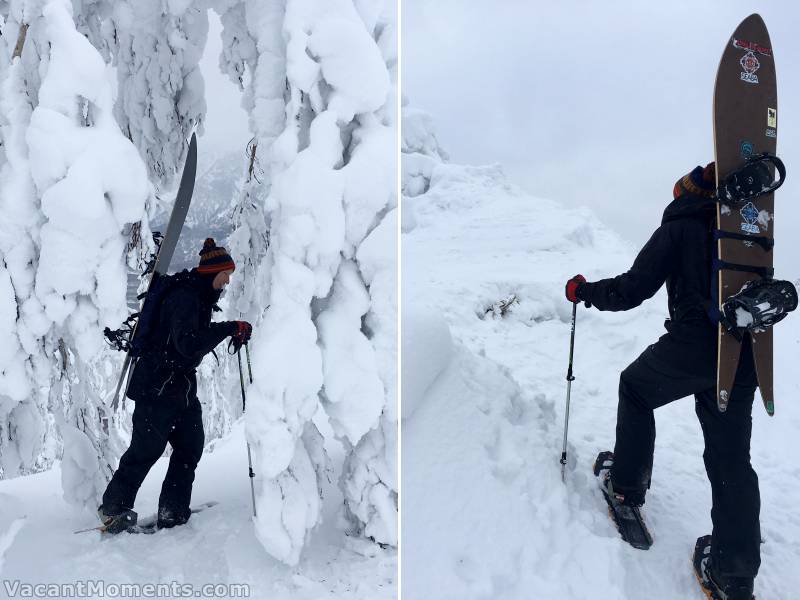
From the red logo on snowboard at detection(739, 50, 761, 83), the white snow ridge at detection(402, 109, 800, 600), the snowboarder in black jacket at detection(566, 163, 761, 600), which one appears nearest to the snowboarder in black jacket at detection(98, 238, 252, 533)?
the white snow ridge at detection(402, 109, 800, 600)

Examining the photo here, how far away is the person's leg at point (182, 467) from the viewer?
3.68m

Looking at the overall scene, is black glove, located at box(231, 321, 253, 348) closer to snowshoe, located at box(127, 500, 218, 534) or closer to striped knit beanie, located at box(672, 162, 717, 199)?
snowshoe, located at box(127, 500, 218, 534)

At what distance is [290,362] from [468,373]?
172 centimetres

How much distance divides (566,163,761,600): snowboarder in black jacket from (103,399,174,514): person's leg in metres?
3.00

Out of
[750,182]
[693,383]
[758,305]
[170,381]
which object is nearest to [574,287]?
[693,383]

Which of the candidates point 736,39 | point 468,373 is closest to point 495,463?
point 468,373

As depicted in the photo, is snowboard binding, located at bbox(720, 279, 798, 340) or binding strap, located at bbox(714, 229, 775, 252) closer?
snowboard binding, located at bbox(720, 279, 798, 340)

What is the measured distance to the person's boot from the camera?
3.50 metres

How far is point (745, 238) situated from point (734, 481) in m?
1.46

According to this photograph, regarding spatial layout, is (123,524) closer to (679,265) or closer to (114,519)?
(114,519)

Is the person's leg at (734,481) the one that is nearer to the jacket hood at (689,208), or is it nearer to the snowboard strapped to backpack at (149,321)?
the jacket hood at (689,208)

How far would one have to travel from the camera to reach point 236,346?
353 cm

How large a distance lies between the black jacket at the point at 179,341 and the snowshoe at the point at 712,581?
327 centimetres

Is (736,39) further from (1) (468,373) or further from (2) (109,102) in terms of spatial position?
(2) (109,102)
